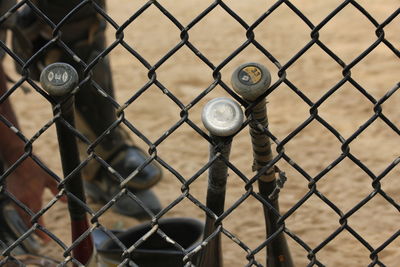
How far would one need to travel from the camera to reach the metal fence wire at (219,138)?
4.75 feet

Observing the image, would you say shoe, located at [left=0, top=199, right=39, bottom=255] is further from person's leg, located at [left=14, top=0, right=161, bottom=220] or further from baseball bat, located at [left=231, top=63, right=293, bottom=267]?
baseball bat, located at [left=231, top=63, right=293, bottom=267]

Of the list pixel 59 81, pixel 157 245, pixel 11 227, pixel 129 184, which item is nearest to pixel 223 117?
pixel 59 81

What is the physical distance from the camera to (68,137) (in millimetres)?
1600

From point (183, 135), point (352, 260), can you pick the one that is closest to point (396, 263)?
point (352, 260)

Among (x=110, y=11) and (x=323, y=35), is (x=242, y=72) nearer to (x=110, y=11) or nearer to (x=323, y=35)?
(x=323, y=35)

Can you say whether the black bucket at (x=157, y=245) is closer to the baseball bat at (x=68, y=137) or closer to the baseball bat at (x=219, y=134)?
the baseball bat at (x=68, y=137)

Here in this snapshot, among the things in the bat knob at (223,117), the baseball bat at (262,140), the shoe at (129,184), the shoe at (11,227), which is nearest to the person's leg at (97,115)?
the shoe at (129,184)

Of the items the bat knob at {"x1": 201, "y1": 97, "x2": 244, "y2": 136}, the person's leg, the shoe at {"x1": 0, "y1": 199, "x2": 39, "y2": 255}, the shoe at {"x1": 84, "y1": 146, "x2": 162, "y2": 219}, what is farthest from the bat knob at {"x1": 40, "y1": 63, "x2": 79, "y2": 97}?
the shoe at {"x1": 84, "y1": 146, "x2": 162, "y2": 219}

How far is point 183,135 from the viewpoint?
3.08 metres

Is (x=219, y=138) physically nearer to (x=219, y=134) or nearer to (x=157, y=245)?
(x=219, y=134)

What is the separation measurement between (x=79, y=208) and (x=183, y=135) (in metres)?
1.40

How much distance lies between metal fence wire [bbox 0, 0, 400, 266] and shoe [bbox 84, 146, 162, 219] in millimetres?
14

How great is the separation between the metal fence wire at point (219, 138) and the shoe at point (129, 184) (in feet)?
0.05

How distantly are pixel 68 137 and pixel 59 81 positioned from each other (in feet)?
0.66
